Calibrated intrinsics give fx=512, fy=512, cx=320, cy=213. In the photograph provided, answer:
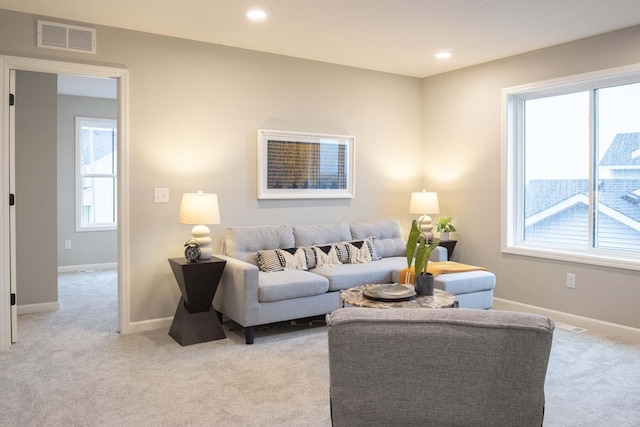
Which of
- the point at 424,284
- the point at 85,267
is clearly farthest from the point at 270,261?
the point at 85,267

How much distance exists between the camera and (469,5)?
3568mm

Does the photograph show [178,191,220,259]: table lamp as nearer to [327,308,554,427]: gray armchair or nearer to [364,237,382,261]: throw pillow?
[364,237,382,261]: throw pillow

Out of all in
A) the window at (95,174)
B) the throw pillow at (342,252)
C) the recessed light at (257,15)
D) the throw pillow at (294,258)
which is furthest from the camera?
the window at (95,174)

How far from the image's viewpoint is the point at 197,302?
3.99m

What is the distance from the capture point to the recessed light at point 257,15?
12.1 feet

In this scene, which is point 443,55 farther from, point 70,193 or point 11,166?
point 70,193

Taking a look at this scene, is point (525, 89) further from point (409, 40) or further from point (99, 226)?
point (99, 226)

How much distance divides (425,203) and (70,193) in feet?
16.9

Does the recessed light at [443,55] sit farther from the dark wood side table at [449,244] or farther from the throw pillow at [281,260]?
the throw pillow at [281,260]

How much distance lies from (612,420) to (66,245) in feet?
23.0

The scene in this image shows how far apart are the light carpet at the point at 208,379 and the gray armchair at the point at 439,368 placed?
3.93 feet

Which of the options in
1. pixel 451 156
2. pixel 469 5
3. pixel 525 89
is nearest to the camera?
pixel 469 5

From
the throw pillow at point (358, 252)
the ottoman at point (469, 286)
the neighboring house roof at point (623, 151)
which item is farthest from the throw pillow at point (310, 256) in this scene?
the neighboring house roof at point (623, 151)

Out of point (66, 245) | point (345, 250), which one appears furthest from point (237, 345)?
point (66, 245)
